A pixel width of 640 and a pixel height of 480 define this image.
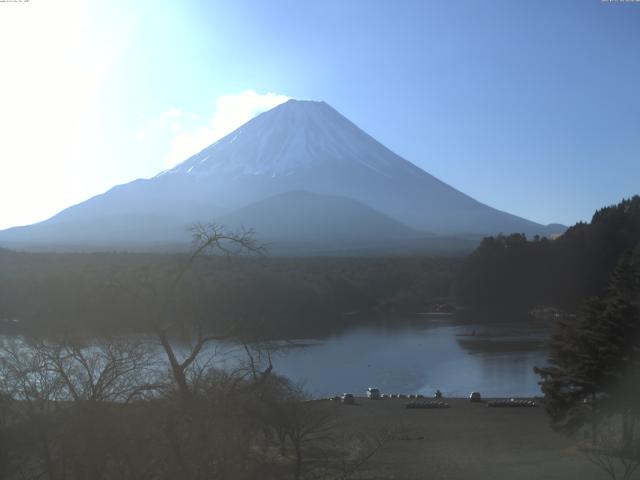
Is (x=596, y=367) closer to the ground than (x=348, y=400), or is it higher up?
higher up

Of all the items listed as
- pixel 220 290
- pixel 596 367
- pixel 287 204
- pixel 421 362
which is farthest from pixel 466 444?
pixel 287 204

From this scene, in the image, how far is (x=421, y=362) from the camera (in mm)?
16406

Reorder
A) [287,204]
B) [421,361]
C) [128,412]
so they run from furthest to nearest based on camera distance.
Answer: [287,204]
[421,361]
[128,412]

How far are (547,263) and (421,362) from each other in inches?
590

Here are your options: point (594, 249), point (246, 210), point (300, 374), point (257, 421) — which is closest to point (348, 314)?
point (594, 249)

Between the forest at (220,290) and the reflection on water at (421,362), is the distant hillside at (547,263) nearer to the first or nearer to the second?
the forest at (220,290)

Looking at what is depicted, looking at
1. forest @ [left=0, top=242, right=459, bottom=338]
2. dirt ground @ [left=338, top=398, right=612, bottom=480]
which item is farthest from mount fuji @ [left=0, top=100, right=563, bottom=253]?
dirt ground @ [left=338, top=398, right=612, bottom=480]

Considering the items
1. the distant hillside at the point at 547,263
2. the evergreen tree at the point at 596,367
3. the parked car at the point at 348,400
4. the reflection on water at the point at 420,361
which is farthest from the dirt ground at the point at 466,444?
the distant hillside at the point at 547,263

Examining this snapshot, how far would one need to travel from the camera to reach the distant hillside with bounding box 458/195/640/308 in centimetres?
2759

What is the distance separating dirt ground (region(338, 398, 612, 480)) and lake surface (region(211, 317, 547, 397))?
138cm

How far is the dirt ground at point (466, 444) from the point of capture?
21.7 ft

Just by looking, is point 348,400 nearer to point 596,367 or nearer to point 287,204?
point 596,367

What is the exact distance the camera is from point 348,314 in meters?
25.7

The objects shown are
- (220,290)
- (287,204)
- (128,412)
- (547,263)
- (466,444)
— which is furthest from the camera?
(287,204)
